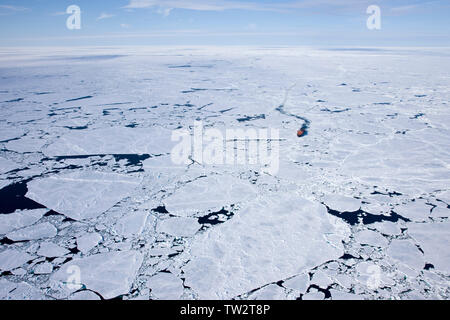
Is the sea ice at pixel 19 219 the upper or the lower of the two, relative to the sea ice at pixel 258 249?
upper

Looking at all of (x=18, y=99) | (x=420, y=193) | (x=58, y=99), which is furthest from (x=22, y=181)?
(x=18, y=99)

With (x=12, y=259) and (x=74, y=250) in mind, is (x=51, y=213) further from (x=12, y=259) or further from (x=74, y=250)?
(x=74, y=250)

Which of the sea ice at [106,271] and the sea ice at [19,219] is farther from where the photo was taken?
the sea ice at [19,219]

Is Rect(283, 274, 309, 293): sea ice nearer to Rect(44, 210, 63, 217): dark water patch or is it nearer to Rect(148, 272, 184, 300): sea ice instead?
Rect(148, 272, 184, 300): sea ice

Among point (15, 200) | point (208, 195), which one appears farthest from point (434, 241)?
point (15, 200)

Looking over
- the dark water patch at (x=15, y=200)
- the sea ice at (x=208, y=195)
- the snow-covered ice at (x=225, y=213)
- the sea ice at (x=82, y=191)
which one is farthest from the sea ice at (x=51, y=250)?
the sea ice at (x=208, y=195)

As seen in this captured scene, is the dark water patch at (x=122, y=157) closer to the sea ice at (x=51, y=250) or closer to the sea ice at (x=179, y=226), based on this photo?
the sea ice at (x=179, y=226)

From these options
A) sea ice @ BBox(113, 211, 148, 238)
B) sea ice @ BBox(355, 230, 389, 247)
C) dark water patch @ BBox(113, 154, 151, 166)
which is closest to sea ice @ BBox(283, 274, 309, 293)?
sea ice @ BBox(355, 230, 389, 247)
